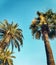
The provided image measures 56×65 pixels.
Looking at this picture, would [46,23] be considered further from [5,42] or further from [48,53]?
[5,42]

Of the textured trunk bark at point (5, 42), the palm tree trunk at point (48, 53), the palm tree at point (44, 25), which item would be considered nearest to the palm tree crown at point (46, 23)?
the palm tree at point (44, 25)

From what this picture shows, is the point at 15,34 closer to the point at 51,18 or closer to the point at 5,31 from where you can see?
the point at 5,31

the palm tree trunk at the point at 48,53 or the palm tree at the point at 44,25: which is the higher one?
the palm tree at the point at 44,25

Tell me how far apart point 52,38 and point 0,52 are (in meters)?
17.4

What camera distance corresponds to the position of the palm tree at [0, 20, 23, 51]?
50.6 m

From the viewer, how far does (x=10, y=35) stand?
52219mm

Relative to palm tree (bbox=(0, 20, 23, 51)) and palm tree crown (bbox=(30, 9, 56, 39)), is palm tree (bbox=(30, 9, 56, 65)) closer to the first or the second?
palm tree crown (bbox=(30, 9, 56, 39))

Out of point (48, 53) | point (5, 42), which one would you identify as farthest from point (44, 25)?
point (5, 42)

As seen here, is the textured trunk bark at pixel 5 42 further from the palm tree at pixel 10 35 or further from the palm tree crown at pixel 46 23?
the palm tree crown at pixel 46 23

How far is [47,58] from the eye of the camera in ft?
102

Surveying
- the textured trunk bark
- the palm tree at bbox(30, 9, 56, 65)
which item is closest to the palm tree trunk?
the palm tree at bbox(30, 9, 56, 65)

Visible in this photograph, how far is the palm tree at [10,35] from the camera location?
→ 50.6 m

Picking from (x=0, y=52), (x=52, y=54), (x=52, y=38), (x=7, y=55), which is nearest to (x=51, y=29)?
(x=52, y=38)

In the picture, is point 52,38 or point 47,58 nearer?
point 47,58
